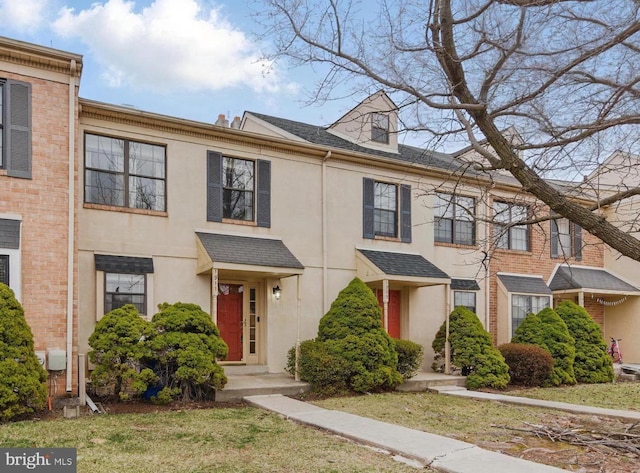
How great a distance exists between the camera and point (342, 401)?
10812 mm

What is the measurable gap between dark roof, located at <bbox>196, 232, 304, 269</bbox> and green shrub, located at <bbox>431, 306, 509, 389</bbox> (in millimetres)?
4269

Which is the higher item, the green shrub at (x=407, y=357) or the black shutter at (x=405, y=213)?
the black shutter at (x=405, y=213)

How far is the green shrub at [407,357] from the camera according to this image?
495 inches

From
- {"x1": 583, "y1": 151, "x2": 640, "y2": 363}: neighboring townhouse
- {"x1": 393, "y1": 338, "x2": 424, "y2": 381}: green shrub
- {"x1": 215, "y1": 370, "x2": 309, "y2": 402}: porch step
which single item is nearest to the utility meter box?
{"x1": 215, "y1": 370, "x2": 309, "y2": 402}: porch step

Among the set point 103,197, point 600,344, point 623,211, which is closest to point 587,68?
point 103,197

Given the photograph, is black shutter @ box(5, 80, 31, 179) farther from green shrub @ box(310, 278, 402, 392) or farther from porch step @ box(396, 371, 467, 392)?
porch step @ box(396, 371, 467, 392)

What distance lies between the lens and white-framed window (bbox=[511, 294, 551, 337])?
16.3 metres

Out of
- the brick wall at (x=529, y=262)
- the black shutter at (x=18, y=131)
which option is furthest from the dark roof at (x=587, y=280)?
the black shutter at (x=18, y=131)

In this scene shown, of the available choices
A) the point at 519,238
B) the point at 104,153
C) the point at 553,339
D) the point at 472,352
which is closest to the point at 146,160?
the point at 104,153

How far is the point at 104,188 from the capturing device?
11367 mm

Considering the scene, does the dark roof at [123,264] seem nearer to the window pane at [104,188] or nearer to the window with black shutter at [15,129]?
the window pane at [104,188]

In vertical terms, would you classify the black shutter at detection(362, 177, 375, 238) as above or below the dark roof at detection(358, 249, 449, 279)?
above

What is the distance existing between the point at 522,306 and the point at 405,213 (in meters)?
4.47

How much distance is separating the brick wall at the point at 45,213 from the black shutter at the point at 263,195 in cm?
424
